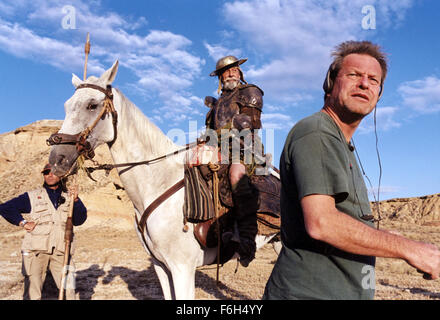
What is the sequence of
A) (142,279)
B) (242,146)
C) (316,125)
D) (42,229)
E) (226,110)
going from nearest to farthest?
(316,125), (242,146), (226,110), (42,229), (142,279)

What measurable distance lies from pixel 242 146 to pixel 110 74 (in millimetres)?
1930

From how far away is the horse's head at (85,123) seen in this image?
3.67 m

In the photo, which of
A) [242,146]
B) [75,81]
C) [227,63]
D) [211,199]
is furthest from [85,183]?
[211,199]

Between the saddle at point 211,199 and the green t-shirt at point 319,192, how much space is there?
7.70 feet

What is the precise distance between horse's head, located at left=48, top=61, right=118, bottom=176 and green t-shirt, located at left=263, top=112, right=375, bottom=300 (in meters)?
2.83

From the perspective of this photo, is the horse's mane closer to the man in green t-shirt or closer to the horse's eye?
the horse's eye

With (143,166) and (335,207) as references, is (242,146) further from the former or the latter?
(335,207)

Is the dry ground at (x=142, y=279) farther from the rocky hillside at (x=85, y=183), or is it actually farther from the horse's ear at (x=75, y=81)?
the rocky hillside at (x=85, y=183)

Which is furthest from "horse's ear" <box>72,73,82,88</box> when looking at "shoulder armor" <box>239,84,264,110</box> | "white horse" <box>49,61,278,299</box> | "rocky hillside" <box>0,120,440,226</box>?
"rocky hillside" <box>0,120,440,226</box>

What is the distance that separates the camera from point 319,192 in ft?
4.58

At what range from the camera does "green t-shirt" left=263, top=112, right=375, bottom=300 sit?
144 centimetres

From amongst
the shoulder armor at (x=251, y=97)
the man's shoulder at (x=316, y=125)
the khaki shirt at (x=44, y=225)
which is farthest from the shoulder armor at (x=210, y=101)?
the man's shoulder at (x=316, y=125)
